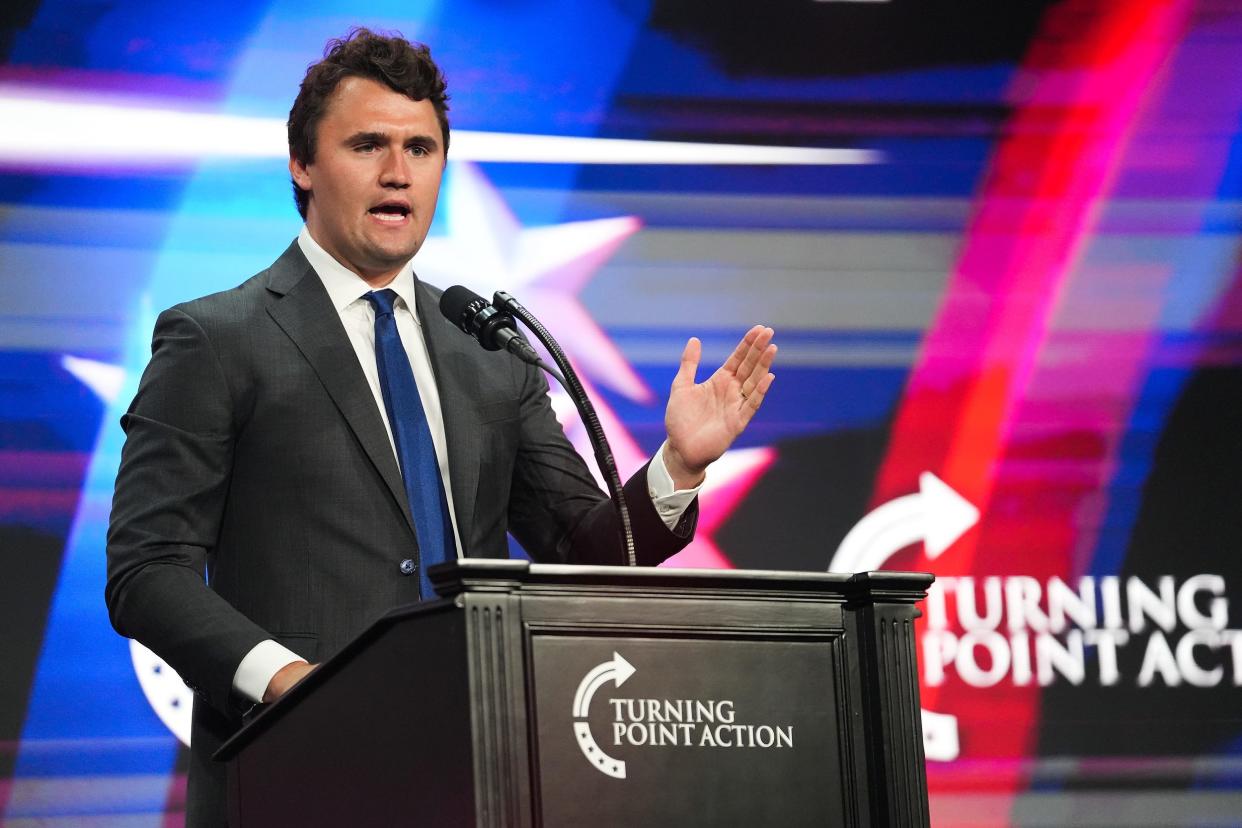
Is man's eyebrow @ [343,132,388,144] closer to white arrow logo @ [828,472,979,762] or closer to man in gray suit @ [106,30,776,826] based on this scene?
man in gray suit @ [106,30,776,826]

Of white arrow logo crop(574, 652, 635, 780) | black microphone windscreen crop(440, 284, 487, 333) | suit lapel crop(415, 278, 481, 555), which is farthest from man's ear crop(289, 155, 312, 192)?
white arrow logo crop(574, 652, 635, 780)

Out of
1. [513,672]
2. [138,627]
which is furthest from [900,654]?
[138,627]

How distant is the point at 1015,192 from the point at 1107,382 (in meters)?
0.49

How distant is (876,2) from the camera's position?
357 cm

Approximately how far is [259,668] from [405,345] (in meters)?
0.62

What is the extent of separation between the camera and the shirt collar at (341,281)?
2.18m

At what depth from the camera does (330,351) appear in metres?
2.06

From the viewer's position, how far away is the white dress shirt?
1994mm

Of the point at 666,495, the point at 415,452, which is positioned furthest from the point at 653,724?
the point at 415,452

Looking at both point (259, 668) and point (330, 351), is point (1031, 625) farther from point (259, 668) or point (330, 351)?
point (259, 668)

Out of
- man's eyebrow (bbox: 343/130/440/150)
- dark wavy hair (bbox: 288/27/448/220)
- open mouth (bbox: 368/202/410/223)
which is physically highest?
dark wavy hair (bbox: 288/27/448/220)

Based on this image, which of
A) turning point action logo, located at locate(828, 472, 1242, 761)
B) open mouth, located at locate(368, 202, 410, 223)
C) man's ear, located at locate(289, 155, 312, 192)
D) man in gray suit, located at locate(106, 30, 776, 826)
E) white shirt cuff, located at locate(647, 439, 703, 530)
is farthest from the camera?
turning point action logo, located at locate(828, 472, 1242, 761)

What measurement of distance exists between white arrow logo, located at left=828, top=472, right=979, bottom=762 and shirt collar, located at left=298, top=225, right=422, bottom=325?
142cm

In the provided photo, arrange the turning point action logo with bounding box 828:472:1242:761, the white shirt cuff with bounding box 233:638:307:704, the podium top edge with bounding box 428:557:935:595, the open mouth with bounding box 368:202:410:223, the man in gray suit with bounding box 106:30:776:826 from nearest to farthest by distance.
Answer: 1. the podium top edge with bounding box 428:557:935:595
2. the white shirt cuff with bounding box 233:638:307:704
3. the man in gray suit with bounding box 106:30:776:826
4. the open mouth with bounding box 368:202:410:223
5. the turning point action logo with bounding box 828:472:1242:761
